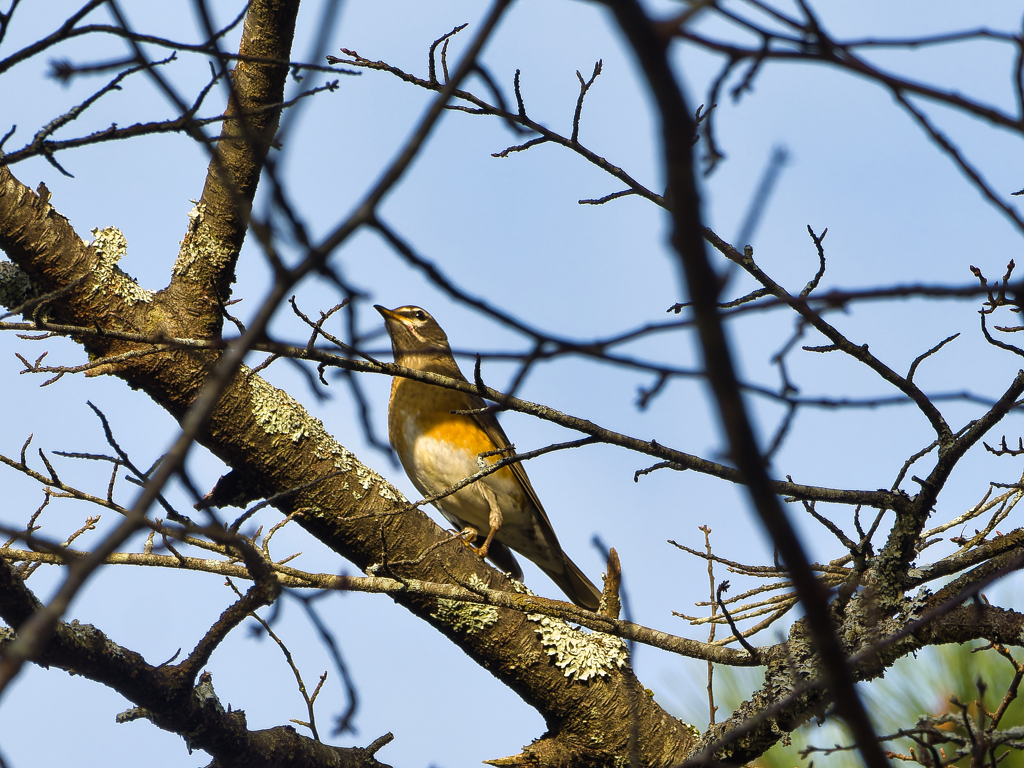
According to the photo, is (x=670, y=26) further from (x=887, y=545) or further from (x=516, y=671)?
(x=516, y=671)

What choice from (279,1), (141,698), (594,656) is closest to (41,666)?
(141,698)

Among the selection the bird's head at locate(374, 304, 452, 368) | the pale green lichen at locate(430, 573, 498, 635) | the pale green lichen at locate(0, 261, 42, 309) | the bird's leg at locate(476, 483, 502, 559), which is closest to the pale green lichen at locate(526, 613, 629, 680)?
the pale green lichen at locate(430, 573, 498, 635)

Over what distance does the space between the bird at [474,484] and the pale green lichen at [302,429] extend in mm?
1538

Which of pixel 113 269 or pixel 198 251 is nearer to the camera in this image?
pixel 113 269

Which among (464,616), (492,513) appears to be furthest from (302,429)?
(492,513)

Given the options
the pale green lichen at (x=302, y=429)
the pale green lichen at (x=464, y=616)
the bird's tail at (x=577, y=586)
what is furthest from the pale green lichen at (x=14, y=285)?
the bird's tail at (x=577, y=586)

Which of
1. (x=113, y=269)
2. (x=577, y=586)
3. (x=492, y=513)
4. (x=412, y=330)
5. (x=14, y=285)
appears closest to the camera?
(x=14, y=285)

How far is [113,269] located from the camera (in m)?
3.57

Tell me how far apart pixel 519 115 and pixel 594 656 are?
243cm

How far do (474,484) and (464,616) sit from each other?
174 centimetres

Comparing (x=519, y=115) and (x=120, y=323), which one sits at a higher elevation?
(x=519, y=115)

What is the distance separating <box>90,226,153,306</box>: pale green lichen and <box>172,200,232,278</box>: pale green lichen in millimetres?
192

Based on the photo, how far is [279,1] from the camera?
3.44 metres

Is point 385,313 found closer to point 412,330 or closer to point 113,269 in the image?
point 412,330
